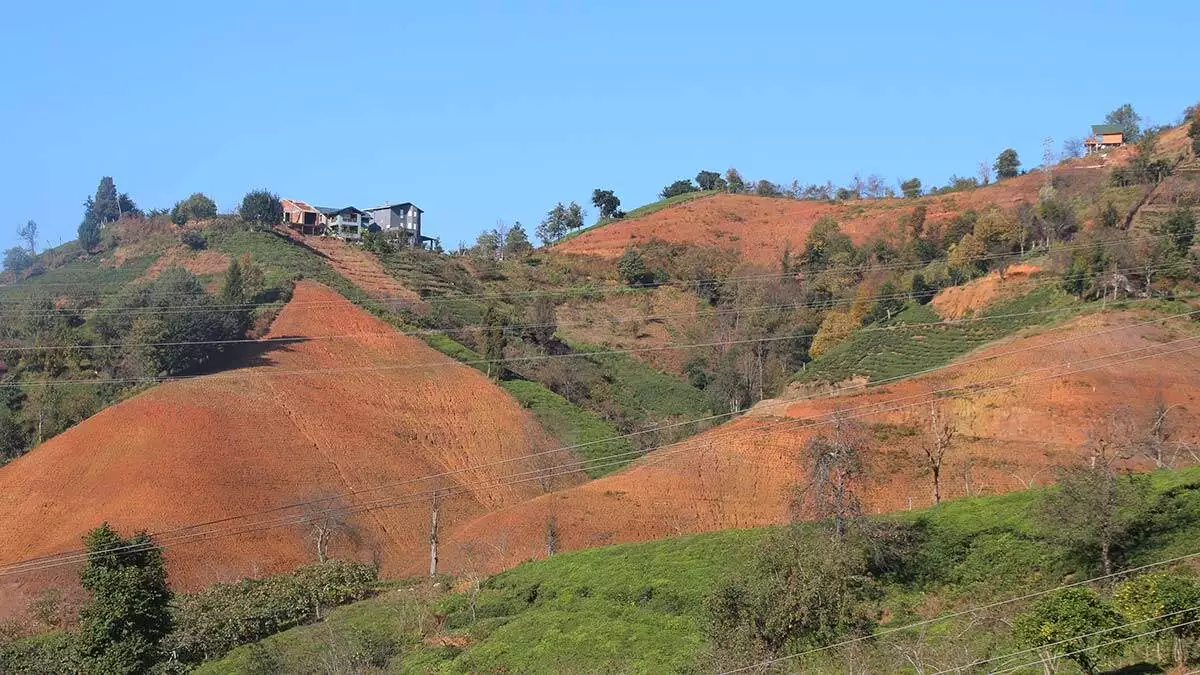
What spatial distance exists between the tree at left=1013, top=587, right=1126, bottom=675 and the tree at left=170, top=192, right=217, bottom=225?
96717 millimetres

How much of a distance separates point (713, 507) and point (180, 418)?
85.9 ft

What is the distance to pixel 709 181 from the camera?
485 ft

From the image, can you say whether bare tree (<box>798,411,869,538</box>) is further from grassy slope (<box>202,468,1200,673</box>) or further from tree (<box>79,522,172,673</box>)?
tree (<box>79,522,172,673</box>)

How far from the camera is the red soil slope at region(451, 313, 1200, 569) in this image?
53.5 m

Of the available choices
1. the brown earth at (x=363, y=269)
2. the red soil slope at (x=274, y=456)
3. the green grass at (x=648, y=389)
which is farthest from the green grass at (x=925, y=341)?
the brown earth at (x=363, y=269)

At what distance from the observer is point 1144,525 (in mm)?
35906

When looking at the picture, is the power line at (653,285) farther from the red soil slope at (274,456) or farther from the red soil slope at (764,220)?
the red soil slope at (274,456)

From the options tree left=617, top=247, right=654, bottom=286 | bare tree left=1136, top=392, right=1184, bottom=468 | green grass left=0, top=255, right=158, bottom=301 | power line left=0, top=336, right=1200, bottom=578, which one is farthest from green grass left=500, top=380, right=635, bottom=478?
green grass left=0, top=255, right=158, bottom=301

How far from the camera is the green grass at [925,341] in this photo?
71312 mm

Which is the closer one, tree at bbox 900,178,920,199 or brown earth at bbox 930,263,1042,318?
brown earth at bbox 930,263,1042,318

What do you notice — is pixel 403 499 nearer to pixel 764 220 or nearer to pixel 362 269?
pixel 362 269

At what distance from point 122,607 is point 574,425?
40.3m

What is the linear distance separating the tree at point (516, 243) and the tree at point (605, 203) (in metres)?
11.5

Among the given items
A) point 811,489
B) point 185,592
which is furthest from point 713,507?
point 185,592
